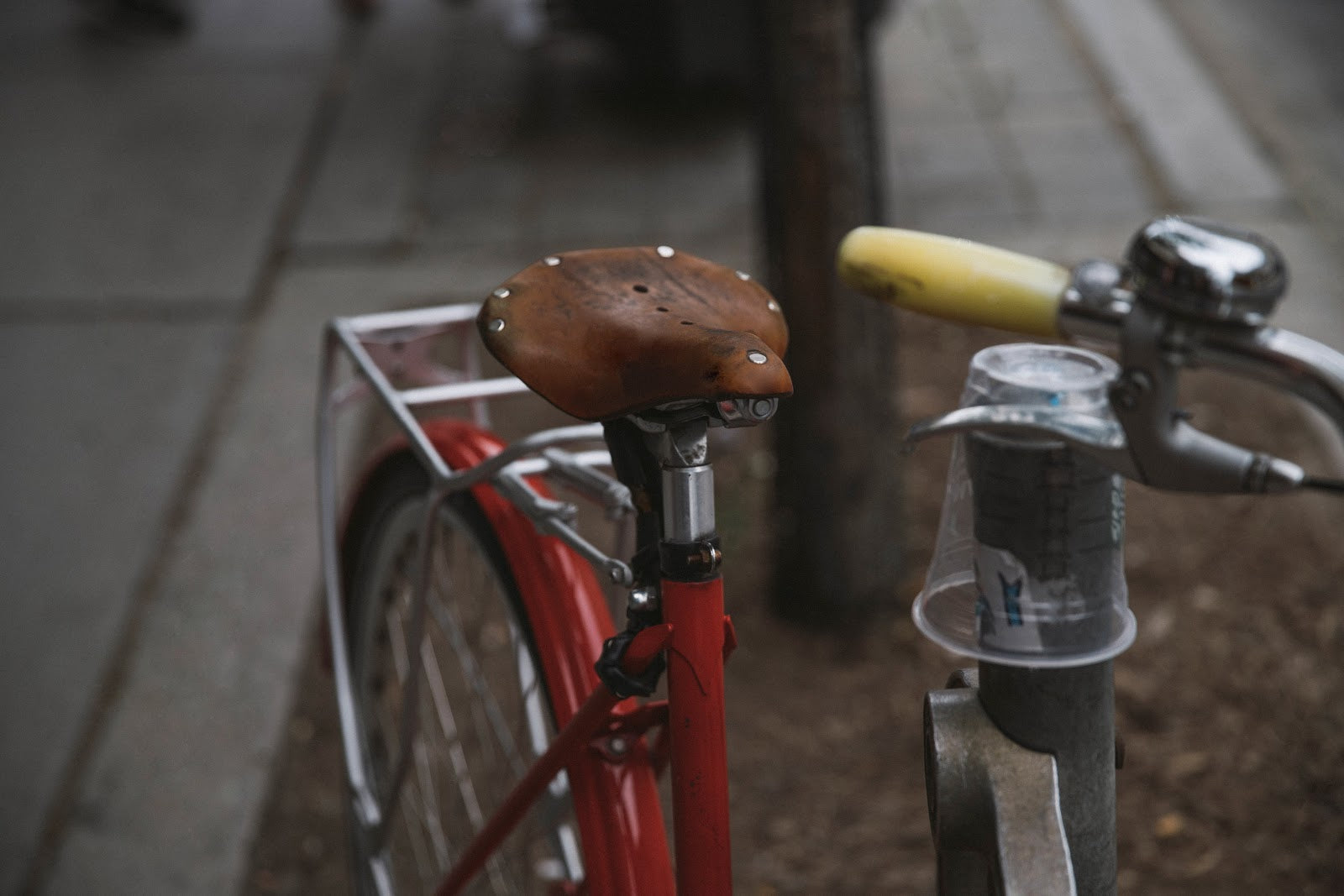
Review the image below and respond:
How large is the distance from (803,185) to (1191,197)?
274 cm

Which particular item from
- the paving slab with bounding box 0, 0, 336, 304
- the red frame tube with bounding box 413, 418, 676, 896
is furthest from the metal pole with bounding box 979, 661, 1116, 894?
the paving slab with bounding box 0, 0, 336, 304

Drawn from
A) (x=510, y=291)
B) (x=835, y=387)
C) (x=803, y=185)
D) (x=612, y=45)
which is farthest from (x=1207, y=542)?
(x=612, y=45)

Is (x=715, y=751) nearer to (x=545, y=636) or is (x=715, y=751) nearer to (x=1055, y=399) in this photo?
(x=545, y=636)

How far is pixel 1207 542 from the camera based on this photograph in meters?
3.32

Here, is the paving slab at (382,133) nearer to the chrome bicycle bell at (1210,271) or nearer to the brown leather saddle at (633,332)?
the brown leather saddle at (633,332)

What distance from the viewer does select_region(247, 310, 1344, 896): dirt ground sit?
2.58 meters

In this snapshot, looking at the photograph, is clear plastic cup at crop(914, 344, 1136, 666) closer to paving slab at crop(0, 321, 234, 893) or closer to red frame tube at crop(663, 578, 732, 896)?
red frame tube at crop(663, 578, 732, 896)

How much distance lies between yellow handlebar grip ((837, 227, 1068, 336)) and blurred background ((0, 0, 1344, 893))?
5.57 ft

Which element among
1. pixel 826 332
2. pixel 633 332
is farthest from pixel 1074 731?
pixel 826 332

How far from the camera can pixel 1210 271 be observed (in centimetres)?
89

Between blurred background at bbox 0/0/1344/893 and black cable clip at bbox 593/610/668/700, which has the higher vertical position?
black cable clip at bbox 593/610/668/700

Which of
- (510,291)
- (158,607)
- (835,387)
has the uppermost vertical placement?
(510,291)

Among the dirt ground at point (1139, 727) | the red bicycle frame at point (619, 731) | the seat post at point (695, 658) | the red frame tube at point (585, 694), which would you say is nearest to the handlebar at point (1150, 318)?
the seat post at point (695, 658)

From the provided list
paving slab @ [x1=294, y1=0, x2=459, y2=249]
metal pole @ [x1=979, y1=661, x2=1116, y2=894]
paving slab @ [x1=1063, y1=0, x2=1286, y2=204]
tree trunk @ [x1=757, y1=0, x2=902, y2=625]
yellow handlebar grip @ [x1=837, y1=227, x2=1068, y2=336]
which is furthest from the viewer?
paving slab @ [x1=294, y1=0, x2=459, y2=249]
